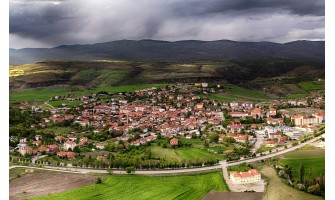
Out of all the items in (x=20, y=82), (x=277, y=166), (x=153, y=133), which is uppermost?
(x=20, y=82)

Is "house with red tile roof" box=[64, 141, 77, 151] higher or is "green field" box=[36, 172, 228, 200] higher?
"house with red tile roof" box=[64, 141, 77, 151]

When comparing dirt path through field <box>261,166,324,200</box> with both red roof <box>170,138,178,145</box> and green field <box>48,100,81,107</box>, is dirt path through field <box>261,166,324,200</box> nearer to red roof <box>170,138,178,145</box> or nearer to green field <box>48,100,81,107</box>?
red roof <box>170,138,178,145</box>

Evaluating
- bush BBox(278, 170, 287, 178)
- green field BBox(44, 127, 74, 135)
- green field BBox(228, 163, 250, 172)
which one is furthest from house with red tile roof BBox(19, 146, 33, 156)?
bush BBox(278, 170, 287, 178)

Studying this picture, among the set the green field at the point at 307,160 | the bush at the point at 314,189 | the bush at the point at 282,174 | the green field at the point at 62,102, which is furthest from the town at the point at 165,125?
the bush at the point at 314,189

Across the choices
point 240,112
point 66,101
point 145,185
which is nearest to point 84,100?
point 66,101

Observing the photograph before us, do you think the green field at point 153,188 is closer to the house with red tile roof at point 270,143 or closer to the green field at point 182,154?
the green field at point 182,154
